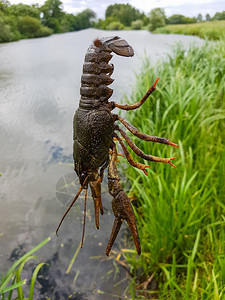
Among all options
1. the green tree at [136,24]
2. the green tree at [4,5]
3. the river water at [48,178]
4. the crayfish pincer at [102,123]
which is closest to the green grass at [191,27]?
the river water at [48,178]

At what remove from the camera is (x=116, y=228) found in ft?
1.03

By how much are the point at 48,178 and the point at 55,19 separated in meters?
2.11

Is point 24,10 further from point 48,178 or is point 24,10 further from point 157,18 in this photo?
point 48,178

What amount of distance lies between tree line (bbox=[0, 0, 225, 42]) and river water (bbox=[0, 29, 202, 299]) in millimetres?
486

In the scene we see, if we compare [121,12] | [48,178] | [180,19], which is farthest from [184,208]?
[48,178]

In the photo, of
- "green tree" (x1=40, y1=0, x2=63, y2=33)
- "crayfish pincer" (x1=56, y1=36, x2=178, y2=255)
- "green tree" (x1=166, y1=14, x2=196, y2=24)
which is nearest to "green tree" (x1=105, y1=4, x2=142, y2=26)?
"green tree" (x1=40, y1=0, x2=63, y2=33)

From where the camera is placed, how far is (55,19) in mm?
872

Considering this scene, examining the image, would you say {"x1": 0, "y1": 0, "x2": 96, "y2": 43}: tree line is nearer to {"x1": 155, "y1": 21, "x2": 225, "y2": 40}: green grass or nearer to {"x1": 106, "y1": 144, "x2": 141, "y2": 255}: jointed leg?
{"x1": 106, "y1": 144, "x2": 141, "y2": 255}: jointed leg

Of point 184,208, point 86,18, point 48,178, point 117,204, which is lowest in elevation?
point 48,178

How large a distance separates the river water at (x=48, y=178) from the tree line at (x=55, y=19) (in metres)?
0.49

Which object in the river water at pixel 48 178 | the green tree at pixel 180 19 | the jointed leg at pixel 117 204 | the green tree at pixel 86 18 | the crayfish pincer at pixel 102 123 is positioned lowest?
the river water at pixel 48 178

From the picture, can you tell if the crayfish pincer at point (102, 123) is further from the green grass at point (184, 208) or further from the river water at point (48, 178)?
the river water at point (48, 178)

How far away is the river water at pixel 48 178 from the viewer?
194 cm

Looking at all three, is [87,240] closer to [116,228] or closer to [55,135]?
[55,135]
